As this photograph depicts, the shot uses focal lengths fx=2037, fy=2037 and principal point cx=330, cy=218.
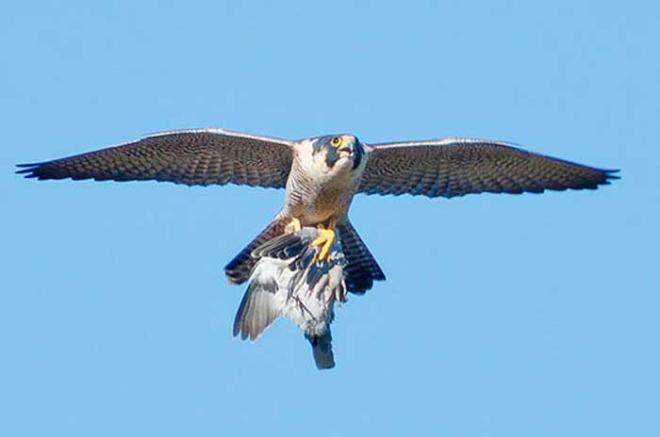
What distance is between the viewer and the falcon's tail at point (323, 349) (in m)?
15.1

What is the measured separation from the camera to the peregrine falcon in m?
16.4

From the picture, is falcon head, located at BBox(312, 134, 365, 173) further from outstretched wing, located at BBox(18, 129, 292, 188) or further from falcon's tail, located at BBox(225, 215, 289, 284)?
falcon's tail, located at BBox(225, 215, 289, 284)

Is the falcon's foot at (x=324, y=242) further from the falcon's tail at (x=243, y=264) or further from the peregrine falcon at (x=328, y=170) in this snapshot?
the falcon's tail at (x=243, y=264)

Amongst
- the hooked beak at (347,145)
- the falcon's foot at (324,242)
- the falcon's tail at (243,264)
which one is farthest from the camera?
the falcon's tail at (243,264)

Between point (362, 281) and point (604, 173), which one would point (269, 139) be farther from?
point (604, 173)

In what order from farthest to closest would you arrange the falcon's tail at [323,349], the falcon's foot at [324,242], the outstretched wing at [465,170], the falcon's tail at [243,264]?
the outstretched wing at [465,170], the falcon's tail at [243,264], the falcon's foot at [324,242], the falcon's tail at [323,349]

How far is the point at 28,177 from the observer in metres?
16.5

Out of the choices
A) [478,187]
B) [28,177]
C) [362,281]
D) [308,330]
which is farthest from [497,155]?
[28,177]

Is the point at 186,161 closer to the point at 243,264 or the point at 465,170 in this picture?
the point at 243,264

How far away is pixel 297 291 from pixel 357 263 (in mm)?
1582

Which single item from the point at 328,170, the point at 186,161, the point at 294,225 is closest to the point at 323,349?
the point at 328,170

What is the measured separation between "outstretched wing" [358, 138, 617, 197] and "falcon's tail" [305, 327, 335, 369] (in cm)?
214

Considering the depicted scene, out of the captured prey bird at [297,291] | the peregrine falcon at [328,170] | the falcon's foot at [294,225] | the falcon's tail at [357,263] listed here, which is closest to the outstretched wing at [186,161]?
the peregrine falcon at [328,170]

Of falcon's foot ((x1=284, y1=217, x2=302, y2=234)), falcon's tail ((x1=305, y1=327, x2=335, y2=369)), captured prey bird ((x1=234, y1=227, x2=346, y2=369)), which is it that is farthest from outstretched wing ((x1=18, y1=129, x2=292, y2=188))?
falcon's tail ((x1=305, y1=327, x2=335, y2=369))
